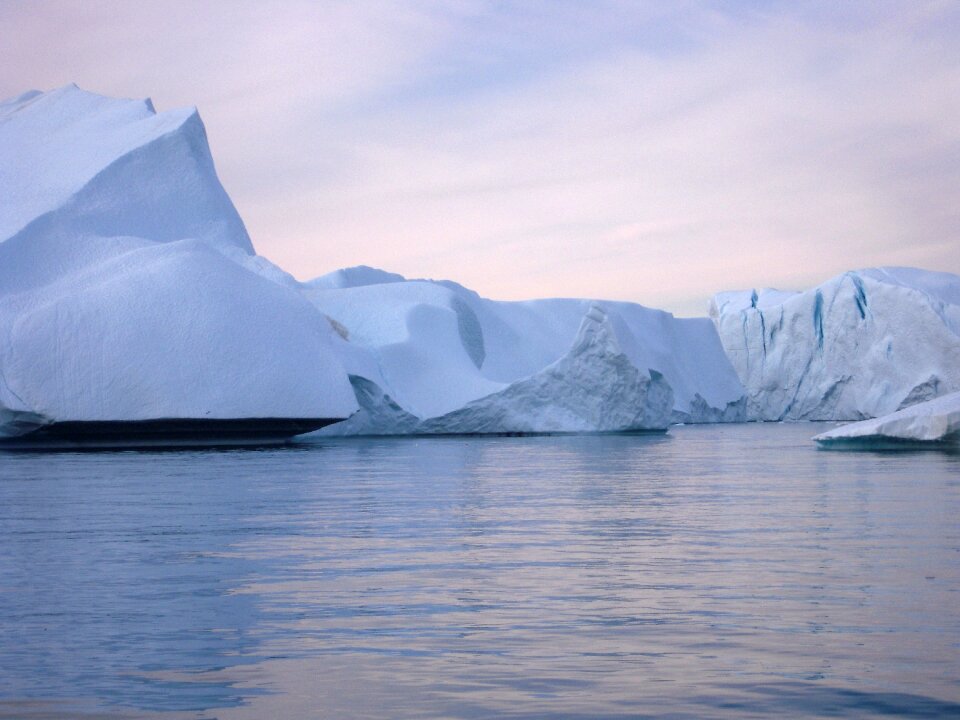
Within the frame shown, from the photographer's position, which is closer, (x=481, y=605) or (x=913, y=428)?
(x=481, y=605)

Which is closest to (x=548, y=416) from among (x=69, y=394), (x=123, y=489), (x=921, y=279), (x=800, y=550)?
(x=69, y=394)

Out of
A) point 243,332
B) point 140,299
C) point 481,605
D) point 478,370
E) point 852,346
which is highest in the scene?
point 140,299

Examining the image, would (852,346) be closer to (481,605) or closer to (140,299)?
(140,299)

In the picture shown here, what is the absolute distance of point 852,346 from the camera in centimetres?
4634

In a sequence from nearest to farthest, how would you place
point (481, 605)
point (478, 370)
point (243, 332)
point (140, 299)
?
point (481, 605) < point (140, 299) < point (243, 332) < point (478, 370)

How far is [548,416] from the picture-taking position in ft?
93.0

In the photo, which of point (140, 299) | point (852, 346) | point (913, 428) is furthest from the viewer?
point (852, 346)

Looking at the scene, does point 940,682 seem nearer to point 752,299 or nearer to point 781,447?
point 781,447

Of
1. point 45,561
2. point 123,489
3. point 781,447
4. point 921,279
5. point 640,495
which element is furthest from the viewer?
point 921,279

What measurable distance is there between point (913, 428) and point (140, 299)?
13.7m

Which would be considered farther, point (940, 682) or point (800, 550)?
point (800, 550)

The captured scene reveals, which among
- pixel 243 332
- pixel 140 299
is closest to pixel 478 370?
pixel 243 332

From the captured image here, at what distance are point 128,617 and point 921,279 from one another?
5205cm

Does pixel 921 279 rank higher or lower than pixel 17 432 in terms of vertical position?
higher
